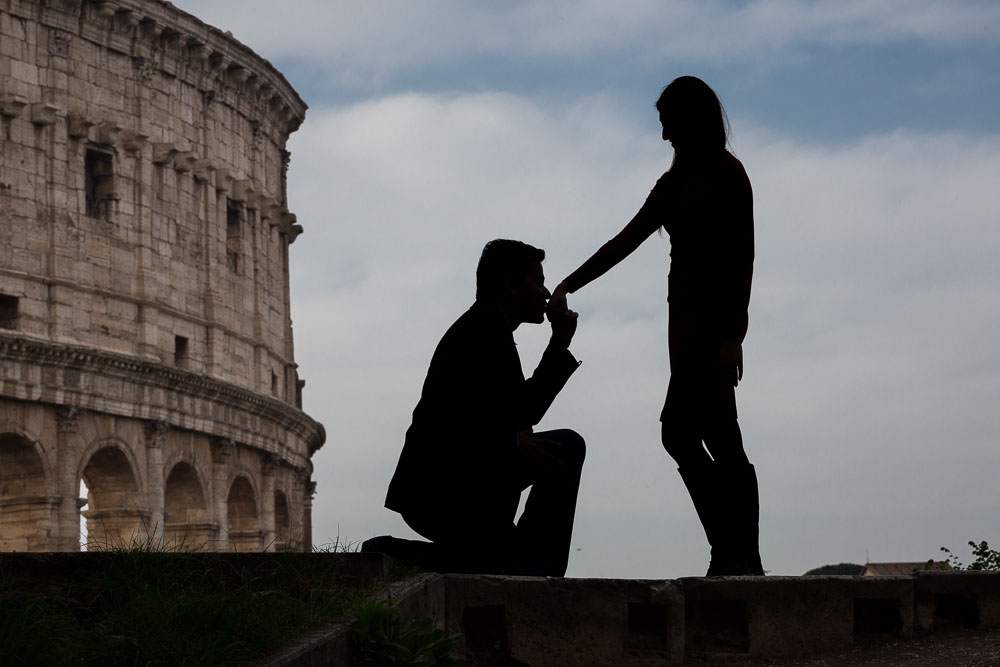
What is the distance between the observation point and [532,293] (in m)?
6.94

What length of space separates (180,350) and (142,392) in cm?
274

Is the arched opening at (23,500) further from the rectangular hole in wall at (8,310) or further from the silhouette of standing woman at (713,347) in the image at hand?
the silhouette of standing woman at (713,347)

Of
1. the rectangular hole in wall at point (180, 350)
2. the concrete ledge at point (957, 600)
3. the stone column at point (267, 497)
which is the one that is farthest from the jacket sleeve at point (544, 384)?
the stone column at point (267, 497)

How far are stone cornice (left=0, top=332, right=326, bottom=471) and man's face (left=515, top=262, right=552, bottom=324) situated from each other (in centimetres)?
2556

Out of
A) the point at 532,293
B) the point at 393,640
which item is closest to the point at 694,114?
the point at 532,293

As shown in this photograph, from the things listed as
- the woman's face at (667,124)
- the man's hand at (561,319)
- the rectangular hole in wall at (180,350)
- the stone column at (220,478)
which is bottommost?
the man's hand at (561,319)

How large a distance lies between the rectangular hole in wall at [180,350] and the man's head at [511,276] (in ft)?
101

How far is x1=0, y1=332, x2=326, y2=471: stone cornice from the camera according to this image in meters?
31.6

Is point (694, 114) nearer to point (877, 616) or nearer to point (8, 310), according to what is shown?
point (877, 616)

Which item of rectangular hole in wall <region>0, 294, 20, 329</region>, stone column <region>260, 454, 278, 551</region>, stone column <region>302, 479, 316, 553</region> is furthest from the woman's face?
stone column <region>302, 479, 316, 553</region>

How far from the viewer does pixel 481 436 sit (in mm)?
6648

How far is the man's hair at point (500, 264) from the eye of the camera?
6906 millimetres

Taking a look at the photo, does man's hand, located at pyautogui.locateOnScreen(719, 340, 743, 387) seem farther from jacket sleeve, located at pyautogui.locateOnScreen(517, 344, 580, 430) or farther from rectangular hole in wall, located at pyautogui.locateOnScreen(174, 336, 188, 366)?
rectangular hole in wall, located at pyautogui.locateOnScreen(174, 336, 188, 366)

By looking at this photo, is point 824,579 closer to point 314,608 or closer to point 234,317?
point 314,608
